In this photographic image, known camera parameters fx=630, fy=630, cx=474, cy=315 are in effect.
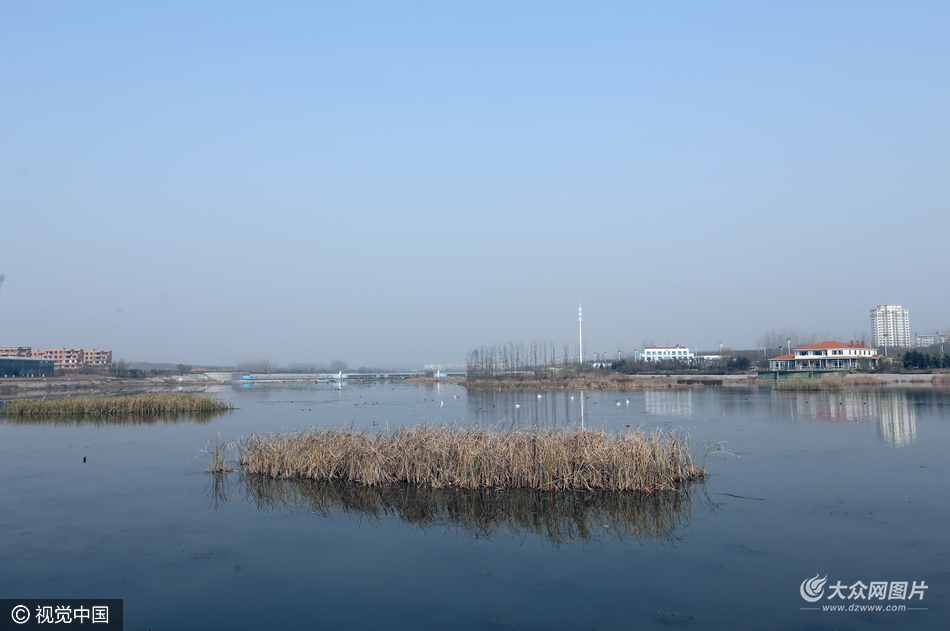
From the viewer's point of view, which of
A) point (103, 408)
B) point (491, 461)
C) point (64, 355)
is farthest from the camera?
point (64, 355)

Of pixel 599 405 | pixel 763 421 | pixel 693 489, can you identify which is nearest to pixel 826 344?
pixel 599 405

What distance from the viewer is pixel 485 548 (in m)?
10.0

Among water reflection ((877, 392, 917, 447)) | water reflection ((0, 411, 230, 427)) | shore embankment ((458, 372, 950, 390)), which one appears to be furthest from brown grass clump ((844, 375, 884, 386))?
water reflection ((0, 411, 230, 427))

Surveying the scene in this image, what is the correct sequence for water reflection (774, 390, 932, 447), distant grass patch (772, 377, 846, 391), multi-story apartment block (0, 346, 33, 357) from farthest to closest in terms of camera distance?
multi-story apartment block (0, 346, 33, 357)
distant grass patch (772, 377, 846, 391)
water reflection (774, 390, 932, 447)

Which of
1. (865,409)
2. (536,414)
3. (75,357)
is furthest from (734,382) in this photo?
(75,357)

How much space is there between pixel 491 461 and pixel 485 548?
3730 millimetres

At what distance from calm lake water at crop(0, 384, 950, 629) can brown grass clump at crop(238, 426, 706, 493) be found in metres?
0.51

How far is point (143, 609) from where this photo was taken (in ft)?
24.9

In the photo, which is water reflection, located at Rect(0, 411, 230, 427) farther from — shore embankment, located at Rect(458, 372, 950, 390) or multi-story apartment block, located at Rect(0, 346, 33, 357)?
multi-story apartment block, located at Rect(0, 346, 33, 357)

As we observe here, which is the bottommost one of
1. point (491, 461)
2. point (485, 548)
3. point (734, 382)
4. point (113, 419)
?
point (734, 382)

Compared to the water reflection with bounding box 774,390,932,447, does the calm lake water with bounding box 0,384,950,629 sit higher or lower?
higher

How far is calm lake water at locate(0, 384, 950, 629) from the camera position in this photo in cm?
747

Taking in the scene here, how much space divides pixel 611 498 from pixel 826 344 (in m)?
73.8

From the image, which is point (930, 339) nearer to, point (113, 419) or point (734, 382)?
point (734, 382)
